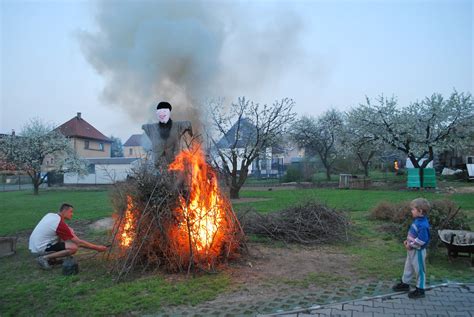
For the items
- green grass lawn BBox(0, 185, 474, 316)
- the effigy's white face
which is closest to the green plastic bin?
green grass lawn BBox(0, 185, 474, 316)

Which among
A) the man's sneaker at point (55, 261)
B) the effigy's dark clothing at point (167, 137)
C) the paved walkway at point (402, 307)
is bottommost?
the paved walkway at point (402, 307)

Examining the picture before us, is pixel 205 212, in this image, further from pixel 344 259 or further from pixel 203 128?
pixel 344 259

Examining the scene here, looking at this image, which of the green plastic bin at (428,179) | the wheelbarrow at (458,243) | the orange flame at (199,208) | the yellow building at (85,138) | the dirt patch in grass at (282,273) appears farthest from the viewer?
the yellow building at (85,138)

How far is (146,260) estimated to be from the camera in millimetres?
5527

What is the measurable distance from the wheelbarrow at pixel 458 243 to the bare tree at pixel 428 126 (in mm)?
19535

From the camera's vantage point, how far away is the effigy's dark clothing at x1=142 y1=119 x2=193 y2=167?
6105 millimetres

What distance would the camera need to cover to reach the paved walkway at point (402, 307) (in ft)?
12.3

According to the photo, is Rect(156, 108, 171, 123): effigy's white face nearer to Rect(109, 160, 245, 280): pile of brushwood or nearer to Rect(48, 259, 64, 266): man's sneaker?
Rect(109, 160, 245, 280): pile of brushwood

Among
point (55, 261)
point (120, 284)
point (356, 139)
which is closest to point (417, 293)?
point (120, 284)

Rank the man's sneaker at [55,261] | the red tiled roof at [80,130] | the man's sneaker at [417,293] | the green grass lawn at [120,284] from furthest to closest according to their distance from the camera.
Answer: the red tiled roof at [80,130]
the man's sneaker at [55,261]
the man's sneaker at [417,293]
the green grass lawn at [120,284]

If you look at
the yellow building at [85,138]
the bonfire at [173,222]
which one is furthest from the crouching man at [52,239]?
the yellow building at [85,138]

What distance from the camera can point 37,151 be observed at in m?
27.7

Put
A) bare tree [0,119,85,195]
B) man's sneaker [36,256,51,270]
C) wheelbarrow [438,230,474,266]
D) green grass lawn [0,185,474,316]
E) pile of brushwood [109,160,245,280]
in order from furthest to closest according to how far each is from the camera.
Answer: bare tree [0,119,85,195] < man's sneaker [36,256,51,270] < wheelbarrow [438,230,474,266] < pile of brushwood [109,160,245,280] < green grass lawn [0,185,474,316]

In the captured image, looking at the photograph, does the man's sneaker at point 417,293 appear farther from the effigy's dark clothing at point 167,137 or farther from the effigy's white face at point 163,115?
the effigy's white face at point 163,115
